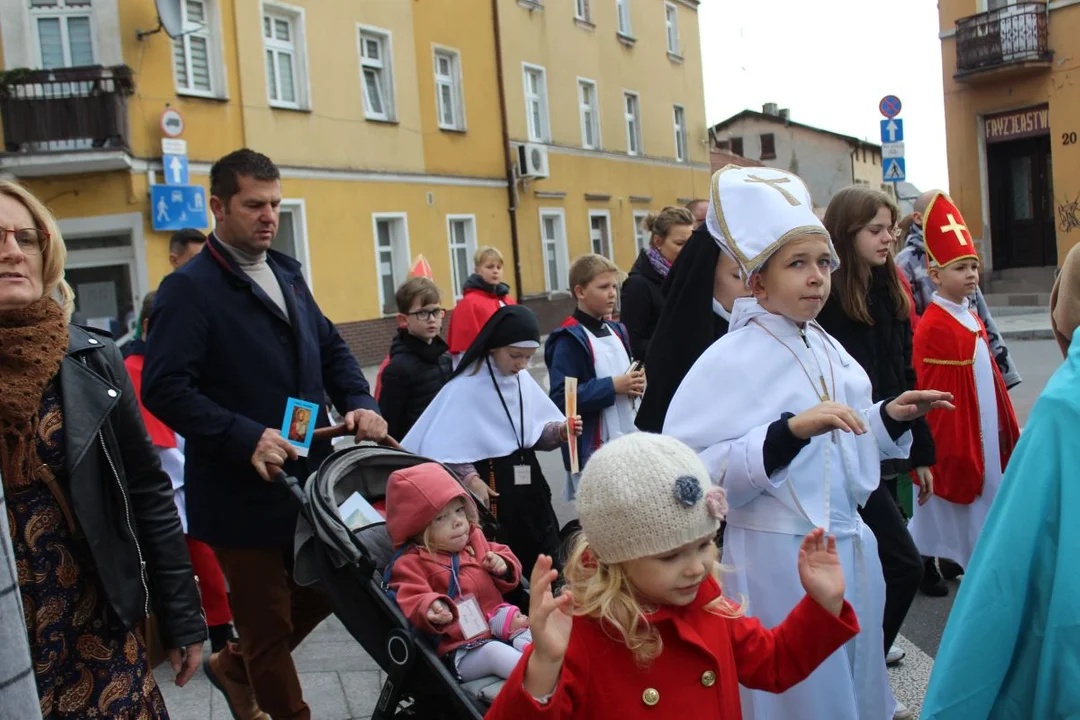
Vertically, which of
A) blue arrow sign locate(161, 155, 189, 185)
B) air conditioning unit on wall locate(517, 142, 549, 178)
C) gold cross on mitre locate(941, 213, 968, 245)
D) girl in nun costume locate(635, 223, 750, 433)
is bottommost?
girl in nun costume locate(635, 223, 750, 433)

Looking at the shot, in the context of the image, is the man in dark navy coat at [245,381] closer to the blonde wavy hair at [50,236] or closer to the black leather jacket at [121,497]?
the black leather jacket at [121,497]

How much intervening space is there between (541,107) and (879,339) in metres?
24.2

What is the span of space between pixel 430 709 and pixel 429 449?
1.81m

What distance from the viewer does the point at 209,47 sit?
60.4 ft

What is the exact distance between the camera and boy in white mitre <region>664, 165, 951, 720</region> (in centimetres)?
307

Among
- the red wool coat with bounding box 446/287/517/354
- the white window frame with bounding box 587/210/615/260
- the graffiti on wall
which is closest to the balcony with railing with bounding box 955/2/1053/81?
the graffiti on wall

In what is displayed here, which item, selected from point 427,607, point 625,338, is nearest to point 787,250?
point 427,607

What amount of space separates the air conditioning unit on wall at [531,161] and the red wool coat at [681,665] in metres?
24.1

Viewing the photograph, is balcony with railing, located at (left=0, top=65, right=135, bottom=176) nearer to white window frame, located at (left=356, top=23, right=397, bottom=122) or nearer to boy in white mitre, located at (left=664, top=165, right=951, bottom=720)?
white window frame, located at (left=356, top=23, right=397, bottom=122)

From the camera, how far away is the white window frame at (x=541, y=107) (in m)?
27.1

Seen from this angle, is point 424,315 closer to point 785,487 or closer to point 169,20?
point 785,487

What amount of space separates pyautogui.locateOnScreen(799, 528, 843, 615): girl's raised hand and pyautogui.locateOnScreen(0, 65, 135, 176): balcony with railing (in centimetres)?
1654

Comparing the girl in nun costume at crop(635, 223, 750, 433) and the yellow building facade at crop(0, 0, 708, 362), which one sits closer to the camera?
the girl in nun costume at crop(635, 223, 750, 433)

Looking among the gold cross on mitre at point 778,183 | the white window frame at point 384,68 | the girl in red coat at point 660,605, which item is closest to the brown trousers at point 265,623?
the girl in red coat at point 660,605
